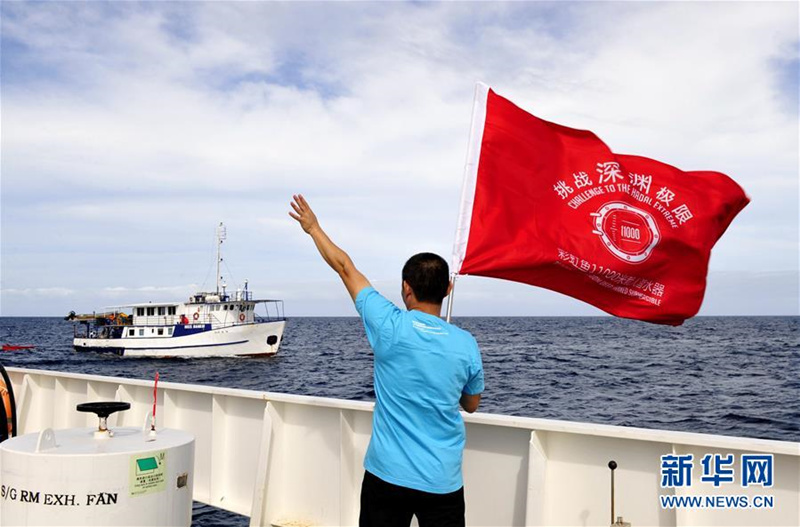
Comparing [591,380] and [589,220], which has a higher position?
[589,220]

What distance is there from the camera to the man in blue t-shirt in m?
3.21

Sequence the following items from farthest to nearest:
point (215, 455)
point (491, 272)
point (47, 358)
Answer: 1. point (47, 358)
2. point (215, 455)
3. point (491, 272)

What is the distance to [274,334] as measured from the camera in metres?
59.4

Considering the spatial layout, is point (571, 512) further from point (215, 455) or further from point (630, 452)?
point (215, 455)

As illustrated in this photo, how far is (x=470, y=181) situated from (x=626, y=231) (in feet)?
4.02

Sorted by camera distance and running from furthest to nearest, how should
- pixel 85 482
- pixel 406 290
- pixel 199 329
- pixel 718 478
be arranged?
pixel 199 329 → pixel 718 478 → pixel 85 482 → pixel 406 290

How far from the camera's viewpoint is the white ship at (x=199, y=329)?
185 feet

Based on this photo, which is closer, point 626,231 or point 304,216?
point 304,216

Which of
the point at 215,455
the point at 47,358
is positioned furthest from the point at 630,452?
the point at 47,358

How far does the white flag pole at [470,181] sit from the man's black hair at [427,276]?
1.16m

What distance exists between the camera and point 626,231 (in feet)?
16.6

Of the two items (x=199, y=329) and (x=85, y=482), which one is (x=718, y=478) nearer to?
(x=85, y=482)

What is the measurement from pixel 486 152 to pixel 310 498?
10.3ft

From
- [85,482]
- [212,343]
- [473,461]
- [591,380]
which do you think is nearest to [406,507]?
[473,461]
